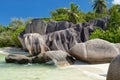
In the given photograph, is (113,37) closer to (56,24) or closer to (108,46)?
(108,46)

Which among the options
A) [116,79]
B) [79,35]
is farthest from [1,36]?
[116,79]

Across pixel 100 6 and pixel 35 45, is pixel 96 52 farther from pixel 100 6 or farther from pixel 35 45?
pixel 100 6

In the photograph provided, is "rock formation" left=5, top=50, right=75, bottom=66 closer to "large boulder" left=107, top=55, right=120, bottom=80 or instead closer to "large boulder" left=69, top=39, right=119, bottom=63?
"large boulder" left=69, top=39, right=119, bottom=63

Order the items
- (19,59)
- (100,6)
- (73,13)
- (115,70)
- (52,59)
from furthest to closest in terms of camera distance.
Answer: (100,6) → (73,13) → (19,59) → (52,59) → (115,70)

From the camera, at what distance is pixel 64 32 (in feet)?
95.9

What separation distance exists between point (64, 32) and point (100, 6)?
22.1 metres

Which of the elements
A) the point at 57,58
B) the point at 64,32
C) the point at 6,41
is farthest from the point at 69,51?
the point at 6,41

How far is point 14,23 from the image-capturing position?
5391 centimetres

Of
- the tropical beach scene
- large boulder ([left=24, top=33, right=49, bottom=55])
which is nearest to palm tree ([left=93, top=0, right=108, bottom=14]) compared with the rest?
the tropical beach scene

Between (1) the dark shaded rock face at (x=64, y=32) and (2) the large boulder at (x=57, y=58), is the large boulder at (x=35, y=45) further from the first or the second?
(2) the large boulder at (x=57, y=58)

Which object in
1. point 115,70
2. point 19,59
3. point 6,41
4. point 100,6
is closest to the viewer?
point 115,70

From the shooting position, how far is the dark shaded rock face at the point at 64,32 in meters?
28.2

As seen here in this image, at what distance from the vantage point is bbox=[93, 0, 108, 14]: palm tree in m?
49.2

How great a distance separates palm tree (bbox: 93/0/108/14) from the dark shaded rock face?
48.9 feet
